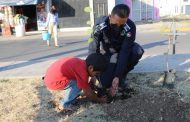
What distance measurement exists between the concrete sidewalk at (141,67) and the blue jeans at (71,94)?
2046 mm

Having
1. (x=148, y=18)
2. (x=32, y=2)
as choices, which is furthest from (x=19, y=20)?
(x=148, y=18)

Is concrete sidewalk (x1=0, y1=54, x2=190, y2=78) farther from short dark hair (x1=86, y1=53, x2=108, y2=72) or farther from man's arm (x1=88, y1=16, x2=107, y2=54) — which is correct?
short dark hair (x1=86, y1=53, x2=108, y2=72)

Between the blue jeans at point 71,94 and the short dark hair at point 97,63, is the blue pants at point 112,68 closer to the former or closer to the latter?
the blue jeans at point 71,94

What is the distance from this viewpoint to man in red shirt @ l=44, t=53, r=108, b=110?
4.90m

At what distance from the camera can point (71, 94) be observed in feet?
17.3

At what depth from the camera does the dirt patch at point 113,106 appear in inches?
196

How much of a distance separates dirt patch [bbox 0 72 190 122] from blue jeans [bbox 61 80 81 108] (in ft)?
0.49

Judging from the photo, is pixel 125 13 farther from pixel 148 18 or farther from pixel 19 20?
pixel 148 18

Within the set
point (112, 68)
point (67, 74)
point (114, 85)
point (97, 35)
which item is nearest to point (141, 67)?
point (112, 68)

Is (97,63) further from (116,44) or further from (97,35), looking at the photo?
(116,44)

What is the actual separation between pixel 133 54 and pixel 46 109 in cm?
157

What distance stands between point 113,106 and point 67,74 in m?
0.76

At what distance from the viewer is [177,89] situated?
234 inches

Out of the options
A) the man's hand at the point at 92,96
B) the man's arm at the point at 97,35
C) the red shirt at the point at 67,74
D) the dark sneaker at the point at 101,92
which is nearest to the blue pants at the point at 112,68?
the dark sneaker at the point at 101,92
